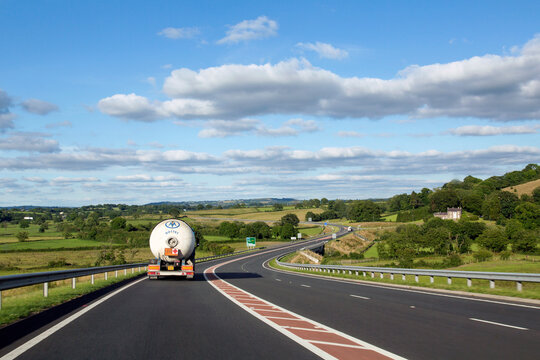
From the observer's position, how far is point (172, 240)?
2622cm

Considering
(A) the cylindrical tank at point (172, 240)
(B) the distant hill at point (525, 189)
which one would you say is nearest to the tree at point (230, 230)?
(B) the distant hill at point (525, 189)

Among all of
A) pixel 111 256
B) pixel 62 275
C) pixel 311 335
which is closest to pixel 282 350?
pixel 311 335

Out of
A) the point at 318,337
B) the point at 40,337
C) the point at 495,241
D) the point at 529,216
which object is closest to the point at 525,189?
the point at 529,216

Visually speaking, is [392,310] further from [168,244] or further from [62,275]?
[168,244]

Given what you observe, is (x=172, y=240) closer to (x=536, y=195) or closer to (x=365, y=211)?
(x=536, y=195)

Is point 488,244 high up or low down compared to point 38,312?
down

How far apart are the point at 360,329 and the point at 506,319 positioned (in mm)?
3718

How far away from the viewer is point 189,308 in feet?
43.2

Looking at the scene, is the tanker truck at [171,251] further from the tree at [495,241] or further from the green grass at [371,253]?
the tree at [495,241]

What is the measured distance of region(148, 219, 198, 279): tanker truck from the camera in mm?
26172

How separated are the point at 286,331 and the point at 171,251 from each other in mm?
17473

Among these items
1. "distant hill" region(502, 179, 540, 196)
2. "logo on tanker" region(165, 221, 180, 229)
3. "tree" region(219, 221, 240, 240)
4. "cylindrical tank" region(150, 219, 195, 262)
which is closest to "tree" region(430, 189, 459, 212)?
"distant hill" region(502, 179, 540, 196)

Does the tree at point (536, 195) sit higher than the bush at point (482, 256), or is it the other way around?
the tree at point (536, 195)

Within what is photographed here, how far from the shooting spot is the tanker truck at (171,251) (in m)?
26.2
